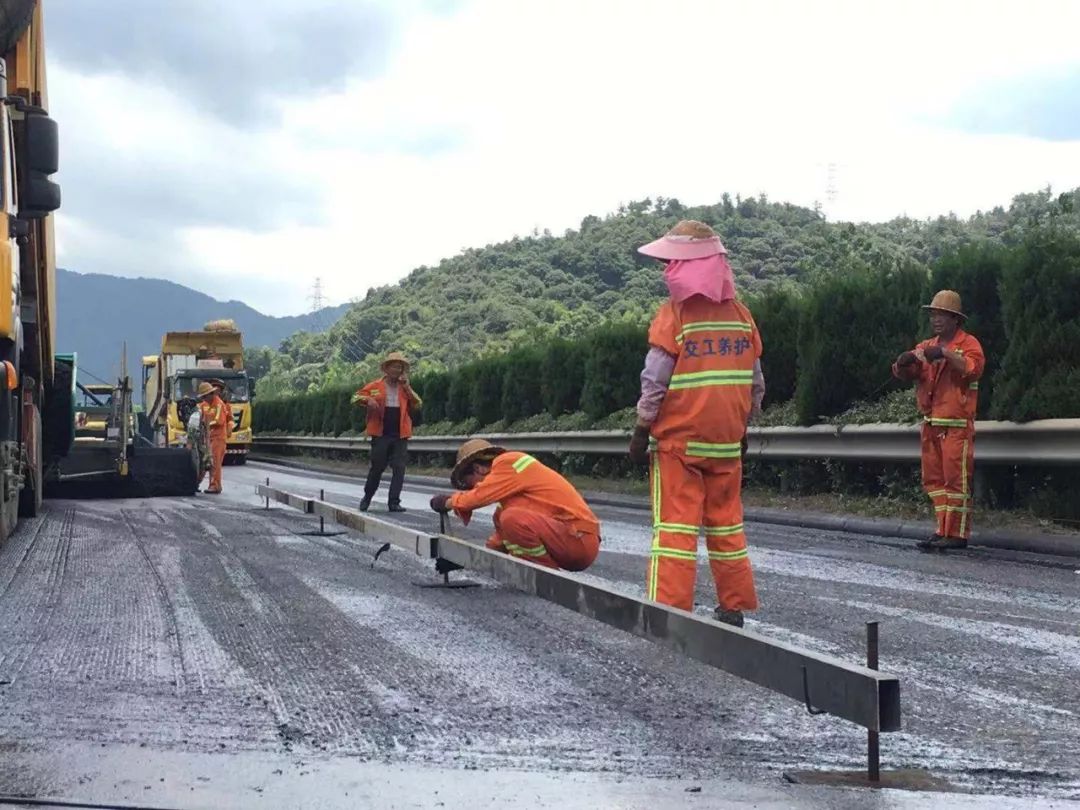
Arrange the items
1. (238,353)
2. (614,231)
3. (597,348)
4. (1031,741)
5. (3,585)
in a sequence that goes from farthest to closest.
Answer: (614,231)
(238,353)
(597,348)
(3,585)
(1031,741)

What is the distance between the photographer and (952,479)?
9711 millimetres

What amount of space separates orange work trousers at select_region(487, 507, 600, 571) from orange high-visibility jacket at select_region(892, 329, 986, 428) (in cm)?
361

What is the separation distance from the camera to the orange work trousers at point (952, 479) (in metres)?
9.66

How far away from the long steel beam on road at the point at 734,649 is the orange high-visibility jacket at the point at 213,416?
14976 mm

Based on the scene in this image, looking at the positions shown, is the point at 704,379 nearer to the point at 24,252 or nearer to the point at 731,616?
the point at 731,616

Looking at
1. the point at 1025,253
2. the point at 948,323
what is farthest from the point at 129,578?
the point at 1025,253

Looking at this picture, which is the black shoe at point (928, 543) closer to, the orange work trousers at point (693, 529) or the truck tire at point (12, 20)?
the orange work trousers at point (693, 529)

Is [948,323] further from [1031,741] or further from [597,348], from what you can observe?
[597,348]

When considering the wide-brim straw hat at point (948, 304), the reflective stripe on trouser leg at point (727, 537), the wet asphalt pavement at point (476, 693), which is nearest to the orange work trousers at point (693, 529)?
the reflective stripe on trouser leg at point (727, 537)

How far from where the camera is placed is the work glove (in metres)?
9.64

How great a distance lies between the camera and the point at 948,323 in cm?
998

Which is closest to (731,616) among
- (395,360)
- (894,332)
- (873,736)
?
(873,736)

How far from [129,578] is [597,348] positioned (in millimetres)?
14149

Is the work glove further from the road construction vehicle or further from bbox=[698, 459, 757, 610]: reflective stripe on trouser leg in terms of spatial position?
the road construction vehicle
